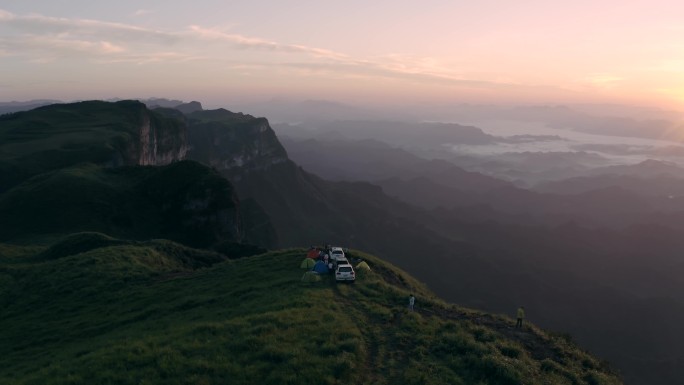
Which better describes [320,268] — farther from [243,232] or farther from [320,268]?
[243,232]

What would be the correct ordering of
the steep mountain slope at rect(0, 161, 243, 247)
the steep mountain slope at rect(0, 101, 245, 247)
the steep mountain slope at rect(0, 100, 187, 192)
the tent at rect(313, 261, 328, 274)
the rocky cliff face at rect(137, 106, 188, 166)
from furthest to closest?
the rocky cliff face at rect(137, 106, 188, 166), the steep mountain slope at rect(0, 100, 187, 192), the steep mountain slope at rect(0, 101, 245, 247), the steep mountain slope at rect(0, 161, 243, 247), the tent at rect(313, 261, 328, 274)

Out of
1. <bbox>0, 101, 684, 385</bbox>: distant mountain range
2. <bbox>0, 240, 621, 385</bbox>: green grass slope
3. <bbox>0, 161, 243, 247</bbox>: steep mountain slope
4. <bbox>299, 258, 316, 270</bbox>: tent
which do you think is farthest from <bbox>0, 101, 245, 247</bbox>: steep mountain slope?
<bbox>299, 258, 316, 270</bbox>: tent

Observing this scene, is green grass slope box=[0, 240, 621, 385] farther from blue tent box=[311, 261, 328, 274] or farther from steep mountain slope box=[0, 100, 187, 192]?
steep mountain slope box=[0, 100, 187, 192]

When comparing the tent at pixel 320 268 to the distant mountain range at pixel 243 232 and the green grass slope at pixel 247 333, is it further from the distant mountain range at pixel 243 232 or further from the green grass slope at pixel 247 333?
the distant mountain range at pixel 243 232

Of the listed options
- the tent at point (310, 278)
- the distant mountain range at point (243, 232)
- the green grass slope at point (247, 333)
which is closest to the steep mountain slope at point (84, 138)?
the distant mountain range at point (243, 232)

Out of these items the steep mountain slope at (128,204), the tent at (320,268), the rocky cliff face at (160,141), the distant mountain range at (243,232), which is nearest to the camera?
the tent at (320,268)

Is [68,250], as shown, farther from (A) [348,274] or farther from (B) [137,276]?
(A) [348,274]
